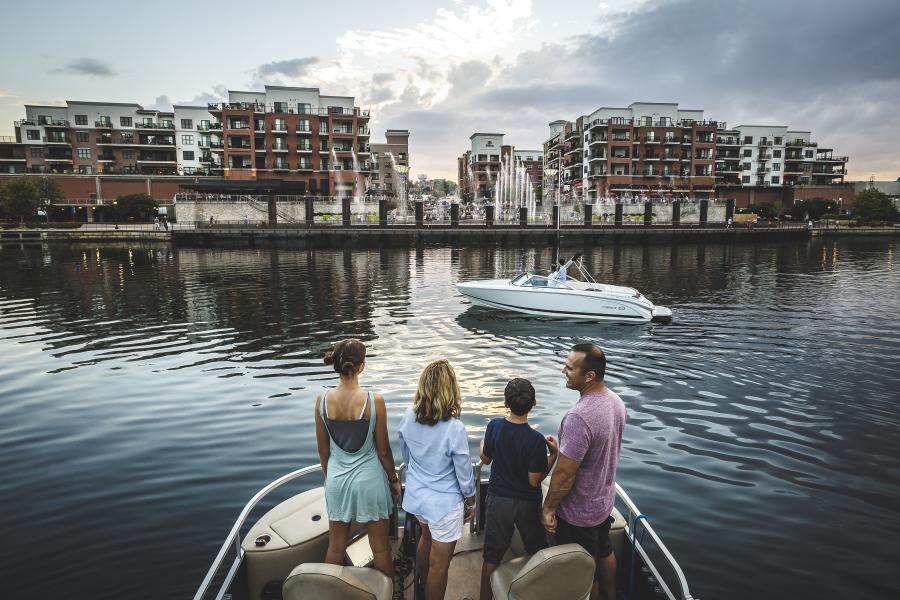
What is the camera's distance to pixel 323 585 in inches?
128

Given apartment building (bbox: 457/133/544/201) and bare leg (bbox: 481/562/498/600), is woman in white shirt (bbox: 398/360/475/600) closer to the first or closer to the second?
bare leg (bbox: 481/562/498/600)

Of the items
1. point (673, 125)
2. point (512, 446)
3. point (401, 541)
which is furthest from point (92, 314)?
point (673, 125)

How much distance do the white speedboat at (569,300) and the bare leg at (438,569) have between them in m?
16.0

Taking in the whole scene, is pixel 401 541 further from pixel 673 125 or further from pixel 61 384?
pixel 673 125

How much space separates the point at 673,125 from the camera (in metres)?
95.1

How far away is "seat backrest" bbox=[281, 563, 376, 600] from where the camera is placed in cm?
323

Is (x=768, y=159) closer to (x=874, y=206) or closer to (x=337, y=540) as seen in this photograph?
(x=874, y=206)

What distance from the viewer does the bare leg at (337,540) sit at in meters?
4.17

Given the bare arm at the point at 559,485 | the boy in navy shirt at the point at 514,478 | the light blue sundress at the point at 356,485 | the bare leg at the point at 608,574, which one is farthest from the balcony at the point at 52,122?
the bare leg at the point at 608,574

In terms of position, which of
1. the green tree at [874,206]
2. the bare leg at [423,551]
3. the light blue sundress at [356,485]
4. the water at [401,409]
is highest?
the green tree at [874,206]

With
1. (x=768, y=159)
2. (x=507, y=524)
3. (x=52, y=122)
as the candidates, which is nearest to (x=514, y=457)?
(x=507, y=524)

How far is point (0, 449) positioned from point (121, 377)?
4.02 meters

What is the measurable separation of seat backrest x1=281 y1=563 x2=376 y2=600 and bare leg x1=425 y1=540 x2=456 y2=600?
0.79 m

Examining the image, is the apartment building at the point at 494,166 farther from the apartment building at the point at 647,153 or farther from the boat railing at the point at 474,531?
the boat railing at the point at 474,531
